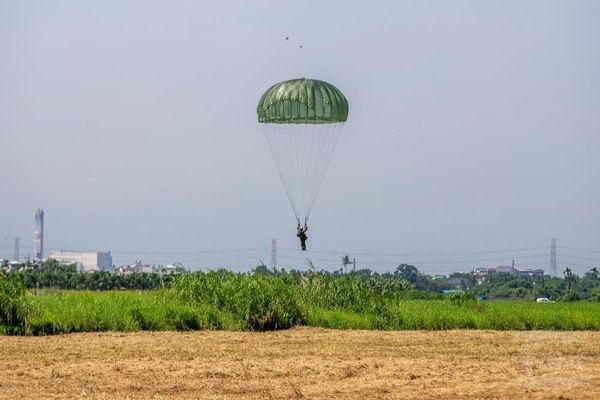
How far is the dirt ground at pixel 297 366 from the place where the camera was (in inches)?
567

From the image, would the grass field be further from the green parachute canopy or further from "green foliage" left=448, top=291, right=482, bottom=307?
the green parachute canopy

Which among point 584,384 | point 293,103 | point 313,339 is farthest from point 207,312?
point 584,384

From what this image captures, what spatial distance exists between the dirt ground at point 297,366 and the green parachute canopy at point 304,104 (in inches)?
250

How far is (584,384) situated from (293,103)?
49.2 feet

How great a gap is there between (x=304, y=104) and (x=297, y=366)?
11.7 meters

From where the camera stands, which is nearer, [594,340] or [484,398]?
[484,398]

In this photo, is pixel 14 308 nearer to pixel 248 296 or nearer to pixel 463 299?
pixel 248 296

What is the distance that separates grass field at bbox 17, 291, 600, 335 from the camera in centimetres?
2473

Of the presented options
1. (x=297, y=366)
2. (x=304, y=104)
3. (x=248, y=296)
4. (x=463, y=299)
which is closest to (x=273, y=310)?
(x=248, y=296)

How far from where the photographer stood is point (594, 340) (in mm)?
23469

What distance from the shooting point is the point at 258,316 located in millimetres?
25984

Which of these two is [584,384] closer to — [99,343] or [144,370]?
[144,370]

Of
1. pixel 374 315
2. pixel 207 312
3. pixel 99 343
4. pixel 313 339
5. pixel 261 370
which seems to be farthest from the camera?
pixel 374 315

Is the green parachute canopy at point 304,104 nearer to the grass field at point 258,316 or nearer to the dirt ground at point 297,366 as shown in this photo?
the grass field at point 258,316
